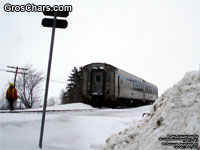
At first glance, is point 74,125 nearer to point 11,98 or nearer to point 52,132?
point 52,132

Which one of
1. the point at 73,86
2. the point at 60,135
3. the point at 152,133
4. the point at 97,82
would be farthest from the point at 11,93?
the point at 73,86

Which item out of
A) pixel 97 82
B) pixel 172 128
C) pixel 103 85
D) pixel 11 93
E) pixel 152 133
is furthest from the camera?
pixel 97 82

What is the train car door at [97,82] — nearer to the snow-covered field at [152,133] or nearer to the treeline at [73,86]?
the snow-covered field at [152,133]

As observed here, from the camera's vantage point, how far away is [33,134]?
161 inches

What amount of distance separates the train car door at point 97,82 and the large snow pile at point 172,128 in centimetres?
1209

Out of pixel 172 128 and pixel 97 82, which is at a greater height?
pixel 97 82

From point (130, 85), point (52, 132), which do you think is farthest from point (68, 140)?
point (130, 85)

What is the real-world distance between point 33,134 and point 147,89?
2153cm

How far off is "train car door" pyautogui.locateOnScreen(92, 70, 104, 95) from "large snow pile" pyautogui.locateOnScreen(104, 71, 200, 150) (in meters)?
12.1

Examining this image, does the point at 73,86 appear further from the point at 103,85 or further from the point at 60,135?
the point at 60,135

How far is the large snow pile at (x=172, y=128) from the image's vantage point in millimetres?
2291

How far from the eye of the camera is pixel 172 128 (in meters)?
2.41

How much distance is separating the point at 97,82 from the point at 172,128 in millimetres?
13029

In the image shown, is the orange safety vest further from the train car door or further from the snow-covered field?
the train car door
